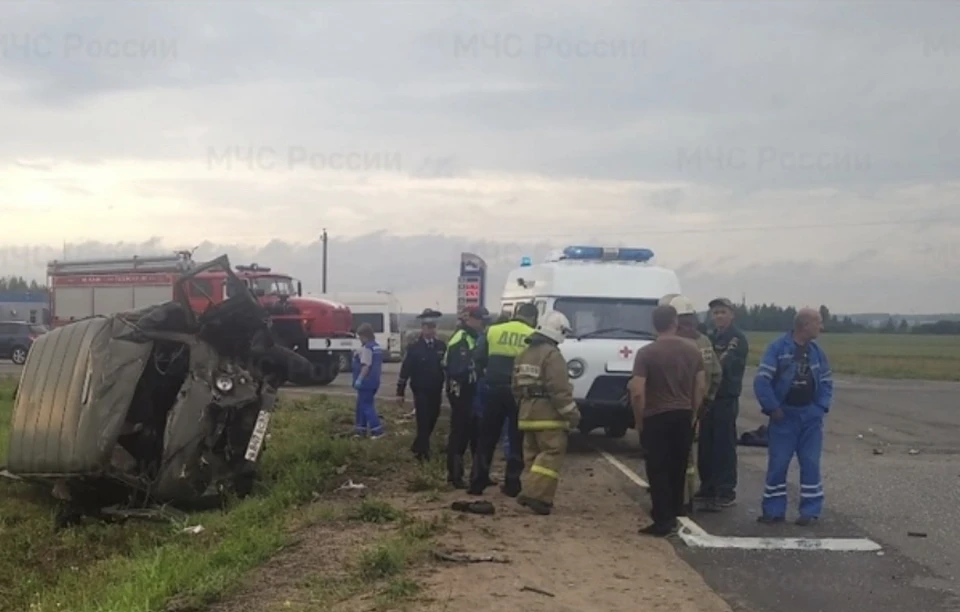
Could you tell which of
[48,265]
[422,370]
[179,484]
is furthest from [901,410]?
[48,265]

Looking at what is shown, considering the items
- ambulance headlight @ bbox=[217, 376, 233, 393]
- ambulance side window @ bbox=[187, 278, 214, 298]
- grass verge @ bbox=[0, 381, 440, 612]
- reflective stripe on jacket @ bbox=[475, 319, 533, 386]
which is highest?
ambulance side window @ bbox=[187, 278, 214, 298]

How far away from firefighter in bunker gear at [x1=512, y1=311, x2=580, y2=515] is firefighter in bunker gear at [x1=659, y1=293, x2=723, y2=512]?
1.02 m

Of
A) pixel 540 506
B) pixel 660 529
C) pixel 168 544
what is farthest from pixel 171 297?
pixel 660 529

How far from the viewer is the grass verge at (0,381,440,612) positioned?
6.66 metres

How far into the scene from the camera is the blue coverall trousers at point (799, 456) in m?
8.68

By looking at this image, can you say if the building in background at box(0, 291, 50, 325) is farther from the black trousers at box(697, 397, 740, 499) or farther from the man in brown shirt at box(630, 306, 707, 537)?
the man in brown shirt at box(630, 306, 707, 537)

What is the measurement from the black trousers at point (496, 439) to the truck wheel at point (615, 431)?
14.0 ft

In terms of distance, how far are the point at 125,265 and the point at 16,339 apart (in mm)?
9633

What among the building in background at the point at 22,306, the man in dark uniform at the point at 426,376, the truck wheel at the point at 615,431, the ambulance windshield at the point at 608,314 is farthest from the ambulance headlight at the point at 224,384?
the building in background at the point at 22,306

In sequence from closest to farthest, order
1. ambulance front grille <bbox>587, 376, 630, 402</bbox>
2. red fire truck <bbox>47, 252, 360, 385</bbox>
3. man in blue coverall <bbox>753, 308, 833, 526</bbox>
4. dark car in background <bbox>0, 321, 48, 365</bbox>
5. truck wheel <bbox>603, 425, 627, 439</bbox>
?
man in blue coverall <bbox>753, 308, 833, 526</bbox> < ambulance front grille <bbox>587, 376, 630, 402</bbox> < truck wheel <bbox>603, 425, 627, 439</bbox> < red fire truck <bbox>47, 252, 360, 385</bbox> < dark car in background <bbox>0, 321, 48, 365</bbox>

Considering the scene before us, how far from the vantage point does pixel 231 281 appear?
1023 centimetres

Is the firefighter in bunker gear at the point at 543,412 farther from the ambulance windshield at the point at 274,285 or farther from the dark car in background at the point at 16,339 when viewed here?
the dark car in background at the point at 16,339

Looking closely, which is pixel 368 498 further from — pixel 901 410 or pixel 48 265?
pixel 48 265

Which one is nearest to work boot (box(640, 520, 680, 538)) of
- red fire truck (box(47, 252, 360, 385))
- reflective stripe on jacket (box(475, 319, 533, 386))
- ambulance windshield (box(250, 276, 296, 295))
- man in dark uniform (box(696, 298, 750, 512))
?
man in dark uniform (box(696, 298, 750, 512))
